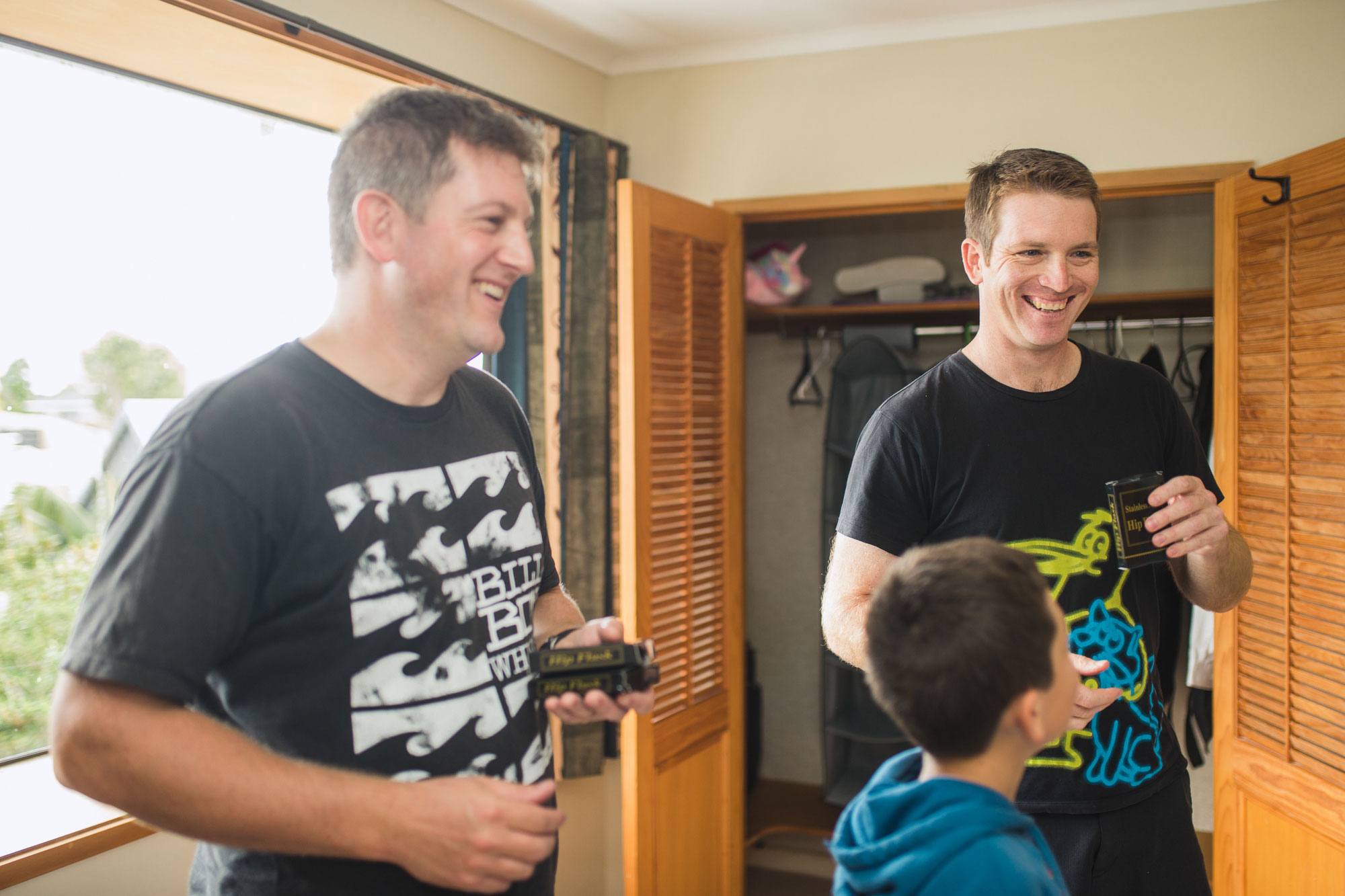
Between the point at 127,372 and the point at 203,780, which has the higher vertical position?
the point at 127,372

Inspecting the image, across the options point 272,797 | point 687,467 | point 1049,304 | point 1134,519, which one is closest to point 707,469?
point 687,467

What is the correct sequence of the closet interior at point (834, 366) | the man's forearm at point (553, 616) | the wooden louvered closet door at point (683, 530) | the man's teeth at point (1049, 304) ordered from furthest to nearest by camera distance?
the closet interior at point (834, 366)
the wooden louvered closet door at point (683, 530)
the man's teeth at point (1049, 304)
the man's forearm at point (553, 616)

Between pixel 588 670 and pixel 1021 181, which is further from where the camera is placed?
pixel 1021 181

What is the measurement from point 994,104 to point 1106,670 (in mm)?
2014

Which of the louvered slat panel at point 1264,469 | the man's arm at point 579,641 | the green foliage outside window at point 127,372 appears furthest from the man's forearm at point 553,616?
the louvered slat panel at point 1264,469

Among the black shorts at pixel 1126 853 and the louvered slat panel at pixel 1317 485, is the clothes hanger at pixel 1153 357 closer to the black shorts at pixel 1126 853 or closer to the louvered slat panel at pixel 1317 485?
the louvered slat panel at pixel 1317 485

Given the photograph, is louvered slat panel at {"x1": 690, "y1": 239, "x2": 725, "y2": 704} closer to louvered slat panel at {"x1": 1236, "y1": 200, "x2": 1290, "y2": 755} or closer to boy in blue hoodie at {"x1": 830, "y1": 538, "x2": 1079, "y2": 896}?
louvered slat panel at {"x1": 1236, "y1": 200, "x2": 1290, "y2": 755}

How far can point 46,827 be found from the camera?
178cm

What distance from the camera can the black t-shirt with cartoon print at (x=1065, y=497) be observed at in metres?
1.36

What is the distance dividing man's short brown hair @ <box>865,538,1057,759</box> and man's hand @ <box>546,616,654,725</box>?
12.5 inches

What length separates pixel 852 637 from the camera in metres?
1.37

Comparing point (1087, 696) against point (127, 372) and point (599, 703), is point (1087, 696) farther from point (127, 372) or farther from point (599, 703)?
point (127, 372)

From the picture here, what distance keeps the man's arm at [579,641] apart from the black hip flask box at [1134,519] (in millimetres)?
727

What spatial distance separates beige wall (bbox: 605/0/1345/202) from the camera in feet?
Answer: 8.31
